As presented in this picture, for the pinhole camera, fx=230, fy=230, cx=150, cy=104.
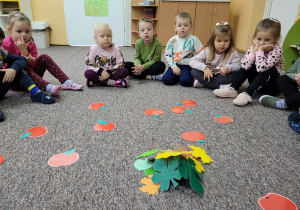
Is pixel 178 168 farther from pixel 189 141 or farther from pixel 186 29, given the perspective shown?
pixel 186 29

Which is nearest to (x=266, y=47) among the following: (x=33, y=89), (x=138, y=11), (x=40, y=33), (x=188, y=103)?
(x=188, y=103)

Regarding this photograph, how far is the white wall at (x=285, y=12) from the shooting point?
2.49 metres

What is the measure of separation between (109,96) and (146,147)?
689 mm

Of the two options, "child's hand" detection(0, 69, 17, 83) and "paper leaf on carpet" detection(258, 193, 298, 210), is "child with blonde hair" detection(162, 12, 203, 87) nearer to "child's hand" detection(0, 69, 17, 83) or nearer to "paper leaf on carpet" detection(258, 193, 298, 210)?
"child's hand" detection(0, 69, 17, 83)

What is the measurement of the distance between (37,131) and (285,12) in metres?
2.86

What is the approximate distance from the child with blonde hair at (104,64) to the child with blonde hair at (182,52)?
362mm

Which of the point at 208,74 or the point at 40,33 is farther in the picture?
the point at 40,33

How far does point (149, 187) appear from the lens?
0.70 m

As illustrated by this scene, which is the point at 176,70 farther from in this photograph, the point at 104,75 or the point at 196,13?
the point at 196,13

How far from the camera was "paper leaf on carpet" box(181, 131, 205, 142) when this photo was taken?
3.21ft

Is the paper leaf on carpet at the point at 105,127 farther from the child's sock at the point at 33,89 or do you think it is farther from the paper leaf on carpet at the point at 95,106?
the child's sock at the point at 33,89

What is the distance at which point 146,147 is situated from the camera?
35.7 inches

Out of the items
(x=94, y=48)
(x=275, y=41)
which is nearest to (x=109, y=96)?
(x=94, y=48)

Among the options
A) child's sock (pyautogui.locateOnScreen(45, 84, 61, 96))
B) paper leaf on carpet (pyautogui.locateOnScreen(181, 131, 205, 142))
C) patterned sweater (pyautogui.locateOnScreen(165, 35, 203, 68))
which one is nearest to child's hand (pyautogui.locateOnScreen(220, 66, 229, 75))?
patterned sweater (pyautogui.locateOnScreen(165, 35, 203, 68))
